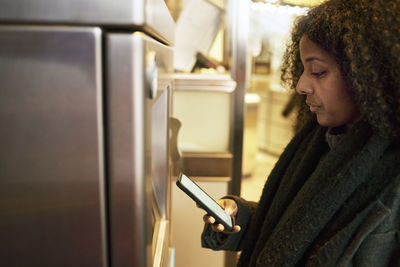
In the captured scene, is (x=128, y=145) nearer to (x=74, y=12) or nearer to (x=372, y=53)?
(x=74, y=12)

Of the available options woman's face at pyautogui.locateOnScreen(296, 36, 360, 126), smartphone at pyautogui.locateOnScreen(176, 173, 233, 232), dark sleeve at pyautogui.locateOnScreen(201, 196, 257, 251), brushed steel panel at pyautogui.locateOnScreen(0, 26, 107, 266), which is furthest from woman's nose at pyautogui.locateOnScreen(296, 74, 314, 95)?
brushed steel panel at pyautogui.locateOnScreen(0, 26, 107, 266)

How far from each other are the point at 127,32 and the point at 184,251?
5.84 ft

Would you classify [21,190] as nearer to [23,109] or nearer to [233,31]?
[23,109]

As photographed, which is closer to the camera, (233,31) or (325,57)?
(325,57)

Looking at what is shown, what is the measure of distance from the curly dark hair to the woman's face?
0.11ft

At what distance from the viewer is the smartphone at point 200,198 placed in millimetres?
784

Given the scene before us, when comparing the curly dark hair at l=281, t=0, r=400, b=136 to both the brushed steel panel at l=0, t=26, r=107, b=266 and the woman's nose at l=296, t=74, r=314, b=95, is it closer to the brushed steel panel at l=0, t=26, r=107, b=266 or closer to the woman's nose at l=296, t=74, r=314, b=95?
the woman's nose at l=296, t=74, r=314, b=95

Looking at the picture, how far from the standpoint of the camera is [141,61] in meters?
0.42

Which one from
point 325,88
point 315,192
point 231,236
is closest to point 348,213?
point 315,192

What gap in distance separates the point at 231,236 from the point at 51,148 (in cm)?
84

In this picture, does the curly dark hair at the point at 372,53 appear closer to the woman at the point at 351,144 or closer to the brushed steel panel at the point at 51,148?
the woman at the point at 351,144

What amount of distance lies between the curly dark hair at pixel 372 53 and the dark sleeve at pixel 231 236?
525mm

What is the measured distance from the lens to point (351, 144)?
32.4 inches

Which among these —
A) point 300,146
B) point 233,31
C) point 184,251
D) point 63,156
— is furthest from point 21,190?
point 184,251
